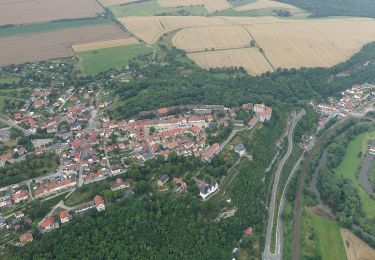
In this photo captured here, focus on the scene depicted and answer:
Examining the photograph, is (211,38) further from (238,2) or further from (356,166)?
(356,166)

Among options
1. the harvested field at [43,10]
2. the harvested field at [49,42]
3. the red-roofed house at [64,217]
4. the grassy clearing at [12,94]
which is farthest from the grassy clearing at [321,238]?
the harvested field at [43,10]

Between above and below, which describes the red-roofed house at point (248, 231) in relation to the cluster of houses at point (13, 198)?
below

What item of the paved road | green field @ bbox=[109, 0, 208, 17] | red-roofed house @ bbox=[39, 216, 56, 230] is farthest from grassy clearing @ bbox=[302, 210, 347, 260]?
green field @ bbox=[109, 0, 208, 17]

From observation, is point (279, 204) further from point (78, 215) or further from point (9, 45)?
point (9, 45)

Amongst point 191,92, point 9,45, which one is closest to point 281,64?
point 191,92

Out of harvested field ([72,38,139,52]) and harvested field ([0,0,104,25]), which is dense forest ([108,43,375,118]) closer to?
harvested field ([72,38,139,52])


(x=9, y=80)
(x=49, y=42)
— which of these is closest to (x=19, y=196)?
(x=9, y=80)

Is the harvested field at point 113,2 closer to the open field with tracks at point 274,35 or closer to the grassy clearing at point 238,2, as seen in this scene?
the open field with tracks at point 274,35
